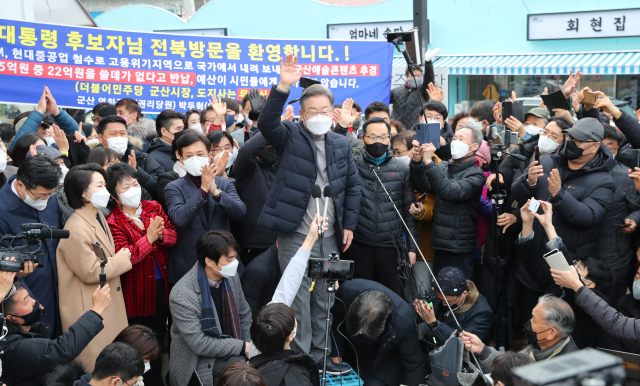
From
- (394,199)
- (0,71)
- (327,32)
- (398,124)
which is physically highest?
(327,32)

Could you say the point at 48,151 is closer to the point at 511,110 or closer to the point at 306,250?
the point at 306,250

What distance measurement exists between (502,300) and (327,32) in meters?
13.5

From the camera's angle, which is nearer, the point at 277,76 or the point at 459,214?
the point at 459,214

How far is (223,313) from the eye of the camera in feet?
12.5

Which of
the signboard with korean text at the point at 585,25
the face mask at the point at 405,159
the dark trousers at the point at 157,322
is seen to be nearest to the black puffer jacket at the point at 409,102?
the face mask at the point at 405,159

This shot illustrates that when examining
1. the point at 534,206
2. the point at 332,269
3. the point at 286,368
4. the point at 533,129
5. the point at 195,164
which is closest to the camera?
the point at 286,368

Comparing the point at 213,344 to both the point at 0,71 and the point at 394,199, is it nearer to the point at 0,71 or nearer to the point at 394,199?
the point at 394,199

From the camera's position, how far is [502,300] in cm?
471

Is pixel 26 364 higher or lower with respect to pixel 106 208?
lower

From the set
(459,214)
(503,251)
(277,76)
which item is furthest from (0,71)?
(503,251)

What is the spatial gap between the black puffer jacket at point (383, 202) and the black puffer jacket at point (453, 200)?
0.13 metres

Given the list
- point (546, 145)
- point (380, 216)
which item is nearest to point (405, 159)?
point (380, 216)

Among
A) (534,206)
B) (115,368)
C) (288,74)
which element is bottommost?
(115,368)

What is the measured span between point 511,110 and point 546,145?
536mm
